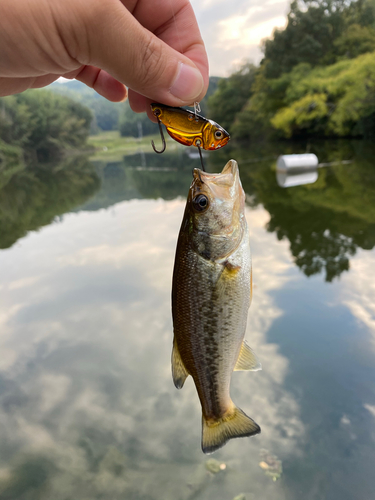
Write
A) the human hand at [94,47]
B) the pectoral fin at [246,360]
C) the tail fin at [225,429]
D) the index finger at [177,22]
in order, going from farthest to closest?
the index finger at [177,22] < the pectoral fin at [246,360] < the tail fin at [225,429] < the human hand at [94,47]

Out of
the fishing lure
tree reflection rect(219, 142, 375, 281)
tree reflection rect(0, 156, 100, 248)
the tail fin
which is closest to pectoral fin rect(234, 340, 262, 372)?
the tail fin

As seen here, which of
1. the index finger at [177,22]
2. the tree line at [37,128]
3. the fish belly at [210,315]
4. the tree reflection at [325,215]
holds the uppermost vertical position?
the tree line at [37,128]

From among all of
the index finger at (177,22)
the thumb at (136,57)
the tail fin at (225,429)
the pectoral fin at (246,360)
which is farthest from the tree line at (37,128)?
the tail fin at (225,429)

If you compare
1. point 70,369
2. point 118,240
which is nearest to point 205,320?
point 70,369

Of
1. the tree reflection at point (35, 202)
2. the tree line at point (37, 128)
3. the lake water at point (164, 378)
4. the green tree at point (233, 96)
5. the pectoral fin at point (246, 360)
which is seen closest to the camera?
the pectoral fin at point (246, 360)

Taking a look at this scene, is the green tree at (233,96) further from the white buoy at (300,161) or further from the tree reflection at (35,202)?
the white buoy at (300,161)

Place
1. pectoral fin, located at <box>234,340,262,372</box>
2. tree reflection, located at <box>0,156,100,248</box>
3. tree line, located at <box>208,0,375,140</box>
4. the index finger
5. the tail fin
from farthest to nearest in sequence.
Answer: tree line, located at <box>208,0,375,140</box> → tree reflection, located at <box>0,156,100,248</box> → the index finger → pectoral fin, located at <box>234,340,262,372</box> → the tail fin

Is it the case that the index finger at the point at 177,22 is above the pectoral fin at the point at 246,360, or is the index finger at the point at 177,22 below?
above

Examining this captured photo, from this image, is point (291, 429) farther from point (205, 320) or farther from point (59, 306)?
point (59, 306)

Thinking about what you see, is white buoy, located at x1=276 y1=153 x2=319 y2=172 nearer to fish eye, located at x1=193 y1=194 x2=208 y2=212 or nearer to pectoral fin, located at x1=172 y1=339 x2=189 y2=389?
fish eye, located at x1=193 y1=194 x2=208 y2=212
